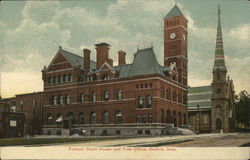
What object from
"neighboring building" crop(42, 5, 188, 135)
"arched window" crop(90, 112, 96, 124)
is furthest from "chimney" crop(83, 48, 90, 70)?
"arched window" crop(90, 112, 96, 124)

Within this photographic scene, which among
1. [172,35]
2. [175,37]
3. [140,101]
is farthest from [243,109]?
[140,101]

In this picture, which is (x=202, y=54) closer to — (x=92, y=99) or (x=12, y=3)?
(x=12, y=3)

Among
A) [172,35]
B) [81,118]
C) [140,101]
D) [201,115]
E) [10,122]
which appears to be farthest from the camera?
[10,122]

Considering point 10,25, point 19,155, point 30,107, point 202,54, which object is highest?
point 10,25

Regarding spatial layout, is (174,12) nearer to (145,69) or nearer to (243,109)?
(243,109)

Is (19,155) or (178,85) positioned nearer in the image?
(19,155)

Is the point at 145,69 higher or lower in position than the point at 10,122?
higher

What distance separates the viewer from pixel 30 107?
115 ft

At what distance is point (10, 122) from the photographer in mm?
32969

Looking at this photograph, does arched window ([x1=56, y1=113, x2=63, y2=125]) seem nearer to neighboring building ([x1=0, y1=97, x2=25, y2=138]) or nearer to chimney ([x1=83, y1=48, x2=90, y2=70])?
neighboring building ([x1=0, y1=97, x2=25, y2=138])

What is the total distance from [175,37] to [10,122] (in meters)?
18.4

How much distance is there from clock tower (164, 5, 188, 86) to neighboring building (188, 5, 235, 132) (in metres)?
2.05

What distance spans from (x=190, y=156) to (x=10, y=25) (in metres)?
11.2

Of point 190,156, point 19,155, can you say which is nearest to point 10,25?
point 19,155
